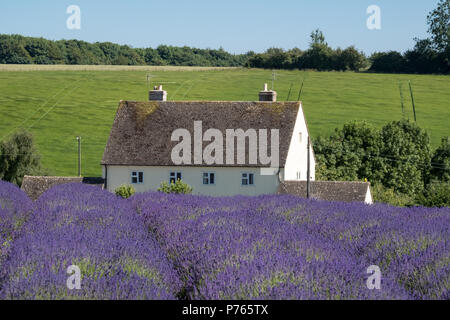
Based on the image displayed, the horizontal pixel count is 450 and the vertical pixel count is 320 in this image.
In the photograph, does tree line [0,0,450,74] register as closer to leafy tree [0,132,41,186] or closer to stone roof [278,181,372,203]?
leafy tree [0,132,41,186]

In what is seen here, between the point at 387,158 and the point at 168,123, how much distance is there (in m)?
23.8

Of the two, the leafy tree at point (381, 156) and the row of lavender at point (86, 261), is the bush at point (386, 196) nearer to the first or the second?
the leafy tree at point (381, 156)

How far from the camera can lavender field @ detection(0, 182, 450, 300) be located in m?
6.04

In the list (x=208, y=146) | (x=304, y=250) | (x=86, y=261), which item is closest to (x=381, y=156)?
(x=208, y=146)

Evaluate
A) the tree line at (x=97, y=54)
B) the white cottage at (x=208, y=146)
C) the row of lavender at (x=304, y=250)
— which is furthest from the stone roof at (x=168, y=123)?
the tree line at (x=97, y=54)

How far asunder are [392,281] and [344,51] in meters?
95.8

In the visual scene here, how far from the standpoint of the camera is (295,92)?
83.1 meters

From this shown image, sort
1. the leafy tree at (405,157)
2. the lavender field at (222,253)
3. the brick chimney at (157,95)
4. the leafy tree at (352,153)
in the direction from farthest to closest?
the leafy tree at (405,157) < the leafy tree at (352,153) < the brick chimney at (157,95) < the lavender field at (222,253)

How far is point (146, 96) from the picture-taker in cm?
7881

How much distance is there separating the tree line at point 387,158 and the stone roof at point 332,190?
52.5ft

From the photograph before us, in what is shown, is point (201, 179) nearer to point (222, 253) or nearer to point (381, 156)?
point (381, 156)

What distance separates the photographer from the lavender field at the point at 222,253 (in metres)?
6.04

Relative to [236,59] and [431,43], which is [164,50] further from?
[431,43]
